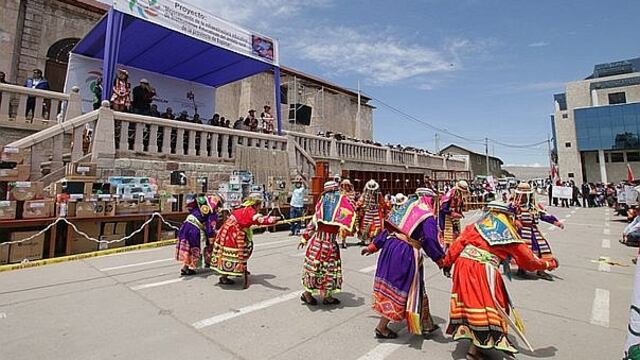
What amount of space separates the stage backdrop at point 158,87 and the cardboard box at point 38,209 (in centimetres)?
367

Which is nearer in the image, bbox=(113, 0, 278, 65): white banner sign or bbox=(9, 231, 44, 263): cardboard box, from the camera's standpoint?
bbox=(9, 231, 44, 263): cardboard box

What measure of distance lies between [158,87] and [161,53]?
2.00m

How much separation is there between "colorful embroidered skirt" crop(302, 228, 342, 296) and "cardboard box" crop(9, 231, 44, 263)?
5443 millimetres

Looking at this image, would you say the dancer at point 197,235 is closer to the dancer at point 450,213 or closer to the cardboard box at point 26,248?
the cardboard box at point 26,248

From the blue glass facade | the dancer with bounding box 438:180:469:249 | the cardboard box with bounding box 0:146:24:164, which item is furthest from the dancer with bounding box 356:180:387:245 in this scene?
the blue glass facade

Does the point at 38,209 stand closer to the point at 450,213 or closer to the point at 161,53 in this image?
the point at 161,53

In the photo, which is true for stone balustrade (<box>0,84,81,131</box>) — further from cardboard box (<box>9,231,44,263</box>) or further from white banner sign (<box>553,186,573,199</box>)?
white banner sign (<box>553,186,573,199</box>)

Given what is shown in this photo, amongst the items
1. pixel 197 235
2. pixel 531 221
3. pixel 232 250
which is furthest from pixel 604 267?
pixel 197 235

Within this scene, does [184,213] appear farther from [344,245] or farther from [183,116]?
[183,116]

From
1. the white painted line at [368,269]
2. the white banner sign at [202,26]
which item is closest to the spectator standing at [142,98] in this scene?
the white banner sign at [202,26]

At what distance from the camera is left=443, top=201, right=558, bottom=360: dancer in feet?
8.57

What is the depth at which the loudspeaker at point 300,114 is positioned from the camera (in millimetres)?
20172

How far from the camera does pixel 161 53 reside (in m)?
11.0

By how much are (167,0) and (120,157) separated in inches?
180
